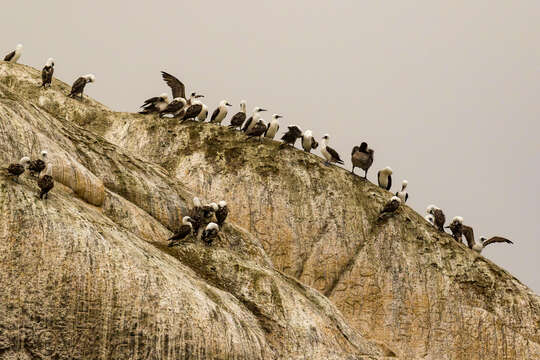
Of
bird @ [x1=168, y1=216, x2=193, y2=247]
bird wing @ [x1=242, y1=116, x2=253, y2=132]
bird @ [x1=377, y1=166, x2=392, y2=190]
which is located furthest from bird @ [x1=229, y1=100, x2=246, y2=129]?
bird @ [x1=168, y1=216, x2=193, y2=247]

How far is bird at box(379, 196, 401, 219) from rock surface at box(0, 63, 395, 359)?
1012 cm

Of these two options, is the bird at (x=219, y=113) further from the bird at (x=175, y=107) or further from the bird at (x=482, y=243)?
the bird at (x=482, y=243)

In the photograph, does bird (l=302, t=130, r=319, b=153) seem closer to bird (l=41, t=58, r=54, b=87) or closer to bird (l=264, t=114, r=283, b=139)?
bird (l=264, t=114, r=283, b=139)

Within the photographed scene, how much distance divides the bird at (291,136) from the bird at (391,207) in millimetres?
6045

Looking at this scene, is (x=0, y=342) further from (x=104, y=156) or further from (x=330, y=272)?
(x=330, y=272)

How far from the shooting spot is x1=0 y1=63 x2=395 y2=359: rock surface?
2403 centimetres

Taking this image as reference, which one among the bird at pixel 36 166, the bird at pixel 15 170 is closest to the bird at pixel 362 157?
the bird at pixel 36 166

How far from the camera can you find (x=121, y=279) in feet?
84.4

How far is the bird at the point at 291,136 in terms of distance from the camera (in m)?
46.8

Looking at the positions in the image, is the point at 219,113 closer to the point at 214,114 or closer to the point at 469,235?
the point at 214,114

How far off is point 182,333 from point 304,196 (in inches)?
801

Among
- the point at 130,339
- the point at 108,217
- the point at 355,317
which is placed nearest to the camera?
the point at 130,339

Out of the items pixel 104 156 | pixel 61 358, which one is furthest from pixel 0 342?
pixel 104 156

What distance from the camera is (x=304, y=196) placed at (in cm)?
4559
